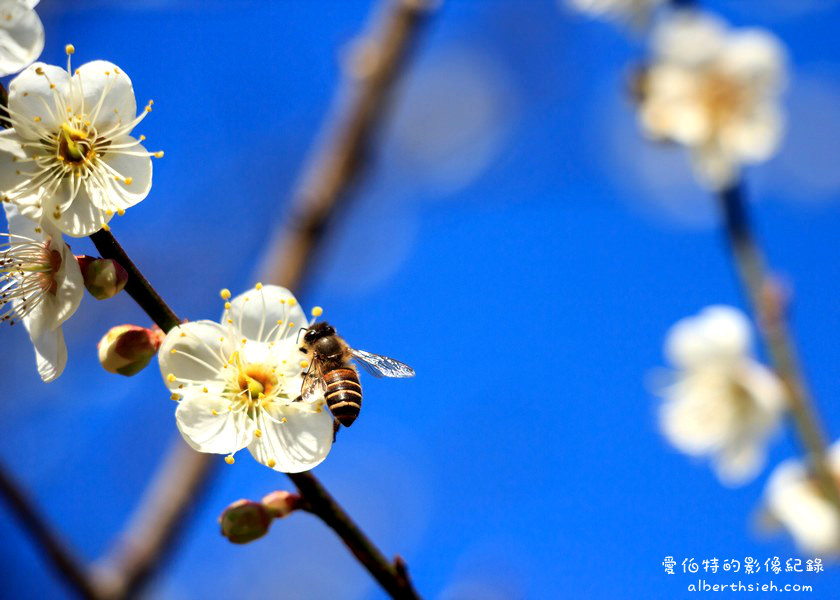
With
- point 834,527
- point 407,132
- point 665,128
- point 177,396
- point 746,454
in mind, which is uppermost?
point 407,132

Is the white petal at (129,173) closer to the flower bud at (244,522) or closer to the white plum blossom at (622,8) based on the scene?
the flower bud at (244,522)

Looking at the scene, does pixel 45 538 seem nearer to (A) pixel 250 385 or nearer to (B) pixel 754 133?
(A) pixel 250 385

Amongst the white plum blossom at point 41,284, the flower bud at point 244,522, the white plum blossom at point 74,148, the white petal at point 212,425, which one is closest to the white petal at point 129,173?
the white plum blossom at point 74,148

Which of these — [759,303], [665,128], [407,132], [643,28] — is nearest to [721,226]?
[759,303]

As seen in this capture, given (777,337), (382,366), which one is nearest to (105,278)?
(382,366)

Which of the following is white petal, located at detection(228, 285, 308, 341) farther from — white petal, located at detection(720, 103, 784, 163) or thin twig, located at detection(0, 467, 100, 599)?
white petal, located at detection(720, 103, 784, 163)

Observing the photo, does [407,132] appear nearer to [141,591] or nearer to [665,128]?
[665,128]
